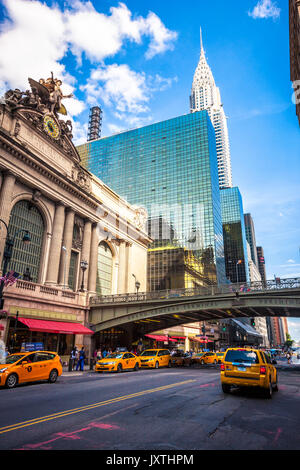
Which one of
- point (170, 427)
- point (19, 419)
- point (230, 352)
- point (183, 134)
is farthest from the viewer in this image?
point (183, 134)

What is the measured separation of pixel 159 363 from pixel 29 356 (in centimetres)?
1566

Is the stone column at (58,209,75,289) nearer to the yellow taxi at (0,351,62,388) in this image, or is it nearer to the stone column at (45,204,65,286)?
the stone column at (45,204,65,286)

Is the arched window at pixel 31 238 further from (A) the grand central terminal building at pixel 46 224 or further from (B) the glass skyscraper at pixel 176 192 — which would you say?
(B) the glass skyscraper at pixel 176 192

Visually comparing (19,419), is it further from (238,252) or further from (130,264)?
(238,252)

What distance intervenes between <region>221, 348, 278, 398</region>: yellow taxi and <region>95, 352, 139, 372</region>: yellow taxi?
40.4ft

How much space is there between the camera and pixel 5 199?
96.3ft

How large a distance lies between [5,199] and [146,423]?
1076 inches

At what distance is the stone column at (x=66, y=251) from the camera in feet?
115

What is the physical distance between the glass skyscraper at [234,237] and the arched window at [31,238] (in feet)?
369

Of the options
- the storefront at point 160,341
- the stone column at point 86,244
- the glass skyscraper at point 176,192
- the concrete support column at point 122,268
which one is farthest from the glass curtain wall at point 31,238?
the glass skyscraper at point 176,192

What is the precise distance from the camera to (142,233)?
57.4 metres

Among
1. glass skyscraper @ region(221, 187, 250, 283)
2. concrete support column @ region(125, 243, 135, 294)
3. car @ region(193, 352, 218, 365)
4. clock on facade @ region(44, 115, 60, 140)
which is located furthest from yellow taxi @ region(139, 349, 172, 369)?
glass skyscraper @ region(221, 187, 250, 283)

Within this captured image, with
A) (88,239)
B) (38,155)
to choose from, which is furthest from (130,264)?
(38,155)

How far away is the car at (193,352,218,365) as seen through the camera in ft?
123
